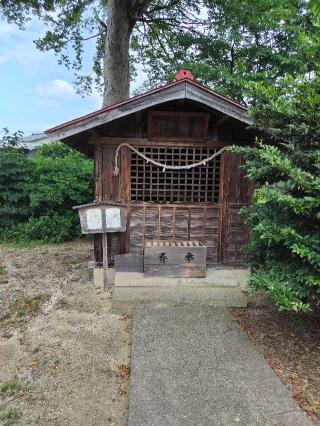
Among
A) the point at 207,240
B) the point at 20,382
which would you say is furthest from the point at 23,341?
the point at 207,240

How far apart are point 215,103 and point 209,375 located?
3.47 meters

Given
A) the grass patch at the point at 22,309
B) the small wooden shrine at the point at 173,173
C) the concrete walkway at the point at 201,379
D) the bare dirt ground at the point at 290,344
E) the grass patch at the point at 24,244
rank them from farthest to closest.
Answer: the grass patch at the point at 24,244 < the small wooden shrine at the point at 173,173 < the grass patch at the point at 22,309 < the bare dirt ground at the point at 290,344 < the concrete walkway at the point at 201,379

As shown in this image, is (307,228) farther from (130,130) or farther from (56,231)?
(56,231)

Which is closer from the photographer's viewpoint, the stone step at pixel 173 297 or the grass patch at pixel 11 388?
the grass patch at pixel 11 388

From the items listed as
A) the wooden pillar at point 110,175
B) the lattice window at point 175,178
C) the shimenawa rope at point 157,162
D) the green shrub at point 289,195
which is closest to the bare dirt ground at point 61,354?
the wooden pillar at point 110,175

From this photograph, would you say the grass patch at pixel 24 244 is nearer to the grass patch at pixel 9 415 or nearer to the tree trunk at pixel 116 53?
the tree trunk at pixel 116 53

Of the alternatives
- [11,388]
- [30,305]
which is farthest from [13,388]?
[30,305]

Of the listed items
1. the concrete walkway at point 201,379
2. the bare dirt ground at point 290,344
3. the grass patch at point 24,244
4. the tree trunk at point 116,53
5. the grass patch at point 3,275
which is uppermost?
the tree trunk at point 116,53

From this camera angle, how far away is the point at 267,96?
377 centimetres

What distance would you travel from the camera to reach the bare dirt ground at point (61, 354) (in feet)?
8.89

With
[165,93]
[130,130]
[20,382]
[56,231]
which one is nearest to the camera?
[20,382]

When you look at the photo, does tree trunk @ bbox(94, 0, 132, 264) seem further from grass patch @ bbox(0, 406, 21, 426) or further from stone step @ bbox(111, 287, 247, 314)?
grass patch @ bbox(0, 406, 21, 426)

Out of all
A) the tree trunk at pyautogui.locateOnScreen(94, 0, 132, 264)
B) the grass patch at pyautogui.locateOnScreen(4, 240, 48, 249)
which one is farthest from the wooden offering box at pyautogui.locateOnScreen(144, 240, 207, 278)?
the tree trunk at pyautogui.locateOnScreen(94, 0, 132, 264)

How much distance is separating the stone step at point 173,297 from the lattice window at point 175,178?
1.54m
